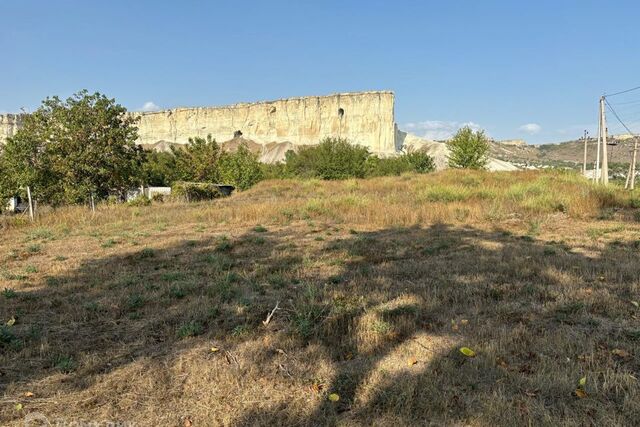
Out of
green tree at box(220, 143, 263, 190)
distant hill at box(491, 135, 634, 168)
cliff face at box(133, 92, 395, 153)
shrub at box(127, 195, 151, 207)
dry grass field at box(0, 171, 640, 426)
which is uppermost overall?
cliff face at box(133, 92, 395, 153)

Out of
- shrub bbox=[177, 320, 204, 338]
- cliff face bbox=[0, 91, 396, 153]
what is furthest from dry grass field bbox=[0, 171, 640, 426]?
cliff face bbox=[0, 91, 396, 153]

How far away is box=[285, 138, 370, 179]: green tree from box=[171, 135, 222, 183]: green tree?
9.03 metres

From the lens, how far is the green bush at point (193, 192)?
24297 millimetres

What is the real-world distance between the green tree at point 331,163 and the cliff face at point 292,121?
2965 centimetres

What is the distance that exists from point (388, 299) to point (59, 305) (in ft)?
12.6

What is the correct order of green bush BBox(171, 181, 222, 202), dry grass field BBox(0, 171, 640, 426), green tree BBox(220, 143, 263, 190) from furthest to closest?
green tree BBox(220, 143, 263, 190) → green bush BBox(171, 181, 222, 202) → dry grass field BBox(0, 171, 640, 426)

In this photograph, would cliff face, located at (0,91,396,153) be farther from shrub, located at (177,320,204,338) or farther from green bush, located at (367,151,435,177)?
shrub, located at (177,320,204,338)

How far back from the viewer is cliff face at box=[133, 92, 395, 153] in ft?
242

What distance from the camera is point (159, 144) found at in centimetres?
8381

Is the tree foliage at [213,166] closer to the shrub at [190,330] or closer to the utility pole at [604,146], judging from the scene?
the utility pole at [604,146]

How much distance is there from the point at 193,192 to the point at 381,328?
900 inches

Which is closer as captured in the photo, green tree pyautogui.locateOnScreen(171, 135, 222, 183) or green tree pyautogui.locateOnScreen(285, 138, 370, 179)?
green tree pyautogui.locateOnScreen(171, 135, 222, 183)

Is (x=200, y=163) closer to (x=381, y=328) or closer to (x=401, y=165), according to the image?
(x=401, y=165)

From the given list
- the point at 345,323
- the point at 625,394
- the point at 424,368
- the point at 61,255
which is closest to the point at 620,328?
the point at 625,394
